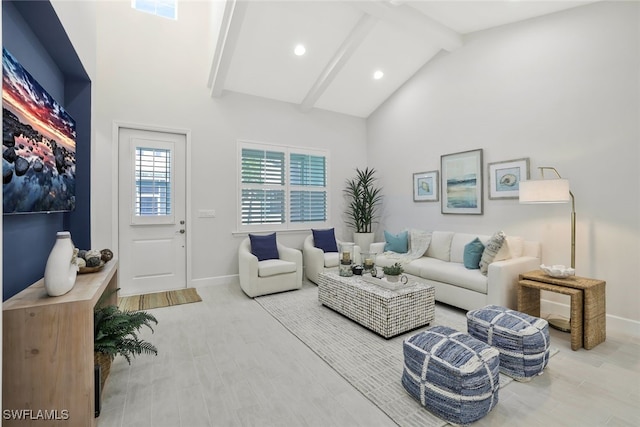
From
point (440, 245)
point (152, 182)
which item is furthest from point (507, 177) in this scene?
point (152, 182)

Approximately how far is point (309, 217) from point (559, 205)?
350 centimetres

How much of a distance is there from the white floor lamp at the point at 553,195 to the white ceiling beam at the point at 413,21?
7.32ft

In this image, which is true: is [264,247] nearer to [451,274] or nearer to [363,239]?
[363,239]

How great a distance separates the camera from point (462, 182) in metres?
4.18

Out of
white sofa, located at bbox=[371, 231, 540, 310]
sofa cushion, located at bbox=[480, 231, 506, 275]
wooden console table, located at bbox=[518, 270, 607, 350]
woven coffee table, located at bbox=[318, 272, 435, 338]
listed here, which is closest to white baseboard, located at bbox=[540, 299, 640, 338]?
wooden console table, located at bbox=[518, 270, 607, 350]

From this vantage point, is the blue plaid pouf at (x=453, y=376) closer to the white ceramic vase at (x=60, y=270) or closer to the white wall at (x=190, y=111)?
the white ceramic vase at (x=60, y=270)

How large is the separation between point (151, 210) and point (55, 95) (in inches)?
68.7

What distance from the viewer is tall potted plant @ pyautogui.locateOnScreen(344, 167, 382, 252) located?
5.40m

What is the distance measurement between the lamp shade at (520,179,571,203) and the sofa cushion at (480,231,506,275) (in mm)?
487

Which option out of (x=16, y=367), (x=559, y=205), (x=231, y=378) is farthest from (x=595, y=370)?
(x=16, y=367)

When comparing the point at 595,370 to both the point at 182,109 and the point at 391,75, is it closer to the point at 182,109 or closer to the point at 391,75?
the point at 391,75

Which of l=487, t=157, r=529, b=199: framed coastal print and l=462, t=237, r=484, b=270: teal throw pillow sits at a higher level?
l=487, t=157, r=529, b=199: framed coastal print

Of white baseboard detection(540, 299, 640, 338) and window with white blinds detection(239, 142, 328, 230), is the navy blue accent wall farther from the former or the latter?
white baseboard detection(540, 299, 640, 338)

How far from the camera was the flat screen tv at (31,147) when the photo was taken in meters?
1.60
